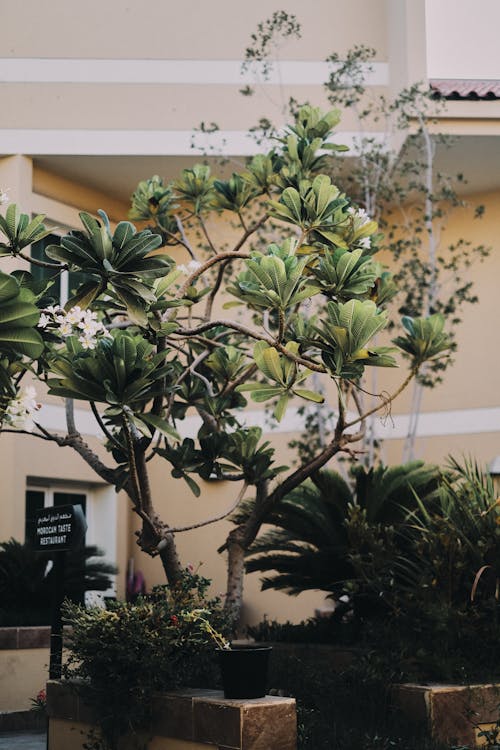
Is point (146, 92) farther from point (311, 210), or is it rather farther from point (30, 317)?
point (30, 317)

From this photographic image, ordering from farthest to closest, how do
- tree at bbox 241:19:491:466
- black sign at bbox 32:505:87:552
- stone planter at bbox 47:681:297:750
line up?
tree at bbox 241:19:491:466 < black sign at bbox 32:505:87:552 < stone planter at bbox 47:681:297:750

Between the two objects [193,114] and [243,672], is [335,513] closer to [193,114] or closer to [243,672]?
[243,672]

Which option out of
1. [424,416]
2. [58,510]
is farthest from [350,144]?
[58,510]

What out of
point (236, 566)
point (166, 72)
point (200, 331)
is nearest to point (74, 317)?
point (200, 331)

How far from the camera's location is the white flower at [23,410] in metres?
5.86

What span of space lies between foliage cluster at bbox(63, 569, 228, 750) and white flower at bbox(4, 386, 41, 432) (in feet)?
5.17

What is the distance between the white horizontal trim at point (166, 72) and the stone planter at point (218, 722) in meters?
9.78

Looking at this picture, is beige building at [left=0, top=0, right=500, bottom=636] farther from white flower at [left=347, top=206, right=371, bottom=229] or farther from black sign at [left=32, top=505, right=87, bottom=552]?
white flower at [left=347, top=206, right=371, bottom=229]

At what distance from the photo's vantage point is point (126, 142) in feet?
47.6

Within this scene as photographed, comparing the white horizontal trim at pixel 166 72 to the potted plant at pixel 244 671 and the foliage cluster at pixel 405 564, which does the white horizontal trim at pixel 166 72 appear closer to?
the foliage cluster at pixel 405 564

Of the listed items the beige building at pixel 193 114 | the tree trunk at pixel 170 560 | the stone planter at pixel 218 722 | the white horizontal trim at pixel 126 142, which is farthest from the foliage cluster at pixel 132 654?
the white horizontal trim at pixel 126 142

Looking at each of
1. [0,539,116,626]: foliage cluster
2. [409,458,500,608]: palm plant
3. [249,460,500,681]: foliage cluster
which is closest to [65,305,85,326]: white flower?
[249,460,500,681]: foliage cluster

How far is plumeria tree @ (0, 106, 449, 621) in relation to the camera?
6.67 meters

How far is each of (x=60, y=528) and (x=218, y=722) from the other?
85.6 inches
